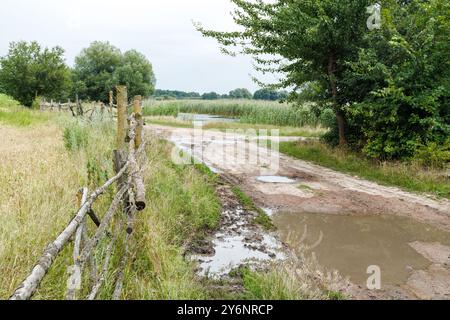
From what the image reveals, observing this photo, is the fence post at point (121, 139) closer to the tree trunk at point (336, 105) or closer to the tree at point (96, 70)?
the tree trunk at point (336, 105)

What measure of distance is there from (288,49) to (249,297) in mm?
9703

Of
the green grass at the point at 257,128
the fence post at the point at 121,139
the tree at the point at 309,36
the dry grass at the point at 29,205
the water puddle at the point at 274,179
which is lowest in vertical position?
the water puddle at the point at 274,179

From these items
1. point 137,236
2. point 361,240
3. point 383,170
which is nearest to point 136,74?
point 383,170

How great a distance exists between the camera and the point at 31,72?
2761 centimetres

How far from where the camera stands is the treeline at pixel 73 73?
27.6 m

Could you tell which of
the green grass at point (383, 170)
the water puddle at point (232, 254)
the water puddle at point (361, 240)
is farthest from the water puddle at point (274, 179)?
the water puddle at point (232, 254)

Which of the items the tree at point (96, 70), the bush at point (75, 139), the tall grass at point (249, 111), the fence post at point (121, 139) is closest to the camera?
the fence post at point (121, 139)

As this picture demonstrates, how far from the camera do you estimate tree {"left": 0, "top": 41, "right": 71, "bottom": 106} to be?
27.5m

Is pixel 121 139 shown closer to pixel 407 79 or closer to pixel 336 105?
pixel 407 79

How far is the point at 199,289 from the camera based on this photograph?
4.05m

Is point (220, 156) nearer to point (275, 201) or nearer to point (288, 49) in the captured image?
point (288, 49)

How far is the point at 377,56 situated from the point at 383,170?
11.4ft

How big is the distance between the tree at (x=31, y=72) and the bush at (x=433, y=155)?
2640 cm
